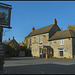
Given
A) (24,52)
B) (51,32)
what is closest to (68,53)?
(51,32)

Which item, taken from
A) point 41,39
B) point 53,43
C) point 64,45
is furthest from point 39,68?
point 41,39

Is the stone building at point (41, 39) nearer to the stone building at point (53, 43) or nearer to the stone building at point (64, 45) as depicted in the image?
the stone building at point (53, 43)

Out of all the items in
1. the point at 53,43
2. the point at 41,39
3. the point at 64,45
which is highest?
the point at 41,39

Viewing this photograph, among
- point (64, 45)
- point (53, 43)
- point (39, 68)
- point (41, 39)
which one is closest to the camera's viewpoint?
point (39, 68)

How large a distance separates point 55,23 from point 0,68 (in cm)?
3040

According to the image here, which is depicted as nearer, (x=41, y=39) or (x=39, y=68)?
(x=39, y=68)

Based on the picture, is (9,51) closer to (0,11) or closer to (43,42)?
(43,42)

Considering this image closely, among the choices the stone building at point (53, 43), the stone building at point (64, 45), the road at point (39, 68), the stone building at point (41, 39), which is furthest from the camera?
the stone building at point (41, 39)

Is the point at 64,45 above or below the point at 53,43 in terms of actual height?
below

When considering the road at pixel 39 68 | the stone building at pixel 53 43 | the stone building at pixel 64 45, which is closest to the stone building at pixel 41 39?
the stone building at pixel 53 43

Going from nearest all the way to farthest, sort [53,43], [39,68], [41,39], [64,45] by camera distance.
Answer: [39,68], [64,45], [53,43], [41,39]

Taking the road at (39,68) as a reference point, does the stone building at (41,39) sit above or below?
above

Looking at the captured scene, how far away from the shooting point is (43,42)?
35656mm

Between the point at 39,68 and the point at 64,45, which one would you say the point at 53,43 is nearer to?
the point at 64,45
